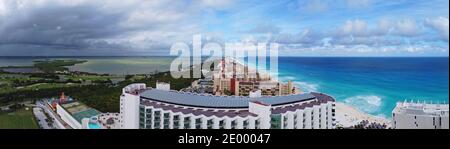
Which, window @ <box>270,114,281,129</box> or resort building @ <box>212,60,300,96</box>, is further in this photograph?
resort building @ <box>212,60,300,96</box>

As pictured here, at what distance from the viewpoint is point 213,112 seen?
437 cm

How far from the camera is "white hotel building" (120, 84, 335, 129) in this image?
4.20 meters

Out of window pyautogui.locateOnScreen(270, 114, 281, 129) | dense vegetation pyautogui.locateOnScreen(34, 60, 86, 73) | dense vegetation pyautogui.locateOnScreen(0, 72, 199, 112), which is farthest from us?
dense vegetation pyautogui.locateOnScreen(0, 72, 199, 112)

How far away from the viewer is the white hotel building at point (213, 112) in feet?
13.8

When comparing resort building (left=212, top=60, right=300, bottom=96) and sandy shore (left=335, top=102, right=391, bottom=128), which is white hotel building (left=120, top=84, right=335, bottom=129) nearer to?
sandy shore (left=335, top=102, right=391, bottom=128)

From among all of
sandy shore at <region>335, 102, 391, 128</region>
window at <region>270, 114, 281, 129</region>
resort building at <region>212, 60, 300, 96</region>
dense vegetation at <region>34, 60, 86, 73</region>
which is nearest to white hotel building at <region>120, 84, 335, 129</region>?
window at <region>270, 114, 281, 129</region>

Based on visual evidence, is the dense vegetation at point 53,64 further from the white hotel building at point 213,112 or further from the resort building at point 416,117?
the resort building at point 416,117

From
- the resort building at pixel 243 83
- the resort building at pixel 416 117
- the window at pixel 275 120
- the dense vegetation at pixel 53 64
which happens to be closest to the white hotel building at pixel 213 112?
the window at pixel 275 120

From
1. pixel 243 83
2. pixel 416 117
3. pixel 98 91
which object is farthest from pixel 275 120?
pixel 243 83

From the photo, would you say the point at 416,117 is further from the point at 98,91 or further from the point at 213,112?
the point at 98,91

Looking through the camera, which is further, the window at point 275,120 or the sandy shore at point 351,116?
the sandy shore at point 351,116
